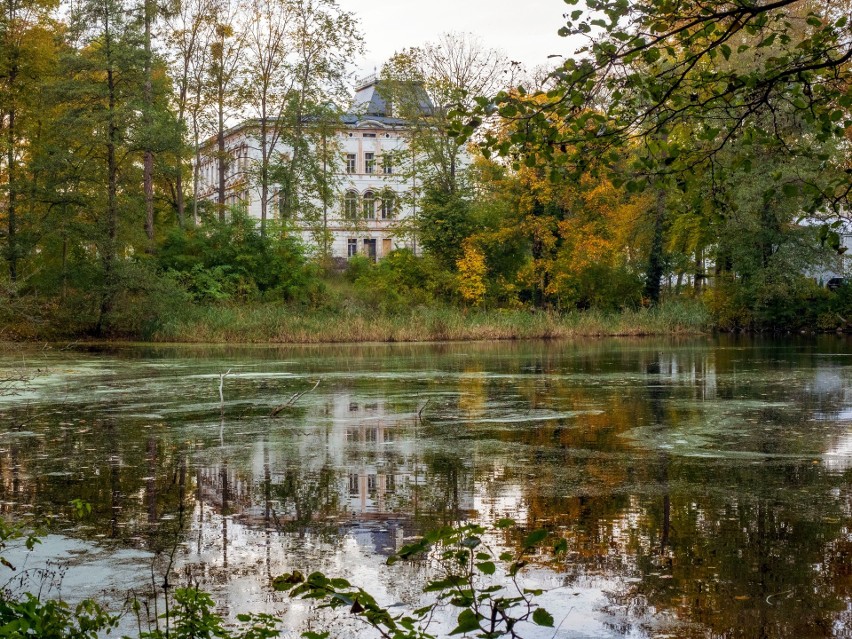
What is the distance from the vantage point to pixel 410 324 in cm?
4153

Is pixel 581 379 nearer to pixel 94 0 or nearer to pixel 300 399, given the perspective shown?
pixel 300 399

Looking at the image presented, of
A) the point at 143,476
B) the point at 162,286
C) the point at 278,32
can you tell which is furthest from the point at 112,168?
the point at 143,476

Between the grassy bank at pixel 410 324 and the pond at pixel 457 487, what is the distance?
56.6 ft

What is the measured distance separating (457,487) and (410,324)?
3186cm

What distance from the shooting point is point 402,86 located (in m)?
51.2

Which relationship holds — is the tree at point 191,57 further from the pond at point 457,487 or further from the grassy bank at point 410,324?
the pond at point 457,487

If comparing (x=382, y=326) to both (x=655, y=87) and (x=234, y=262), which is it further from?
(x=655, y=87)

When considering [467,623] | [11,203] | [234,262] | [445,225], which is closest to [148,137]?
[11,203]

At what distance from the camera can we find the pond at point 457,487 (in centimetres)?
632

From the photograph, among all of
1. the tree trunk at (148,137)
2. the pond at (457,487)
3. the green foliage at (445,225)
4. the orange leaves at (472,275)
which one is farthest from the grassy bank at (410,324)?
the pond at (457,487)

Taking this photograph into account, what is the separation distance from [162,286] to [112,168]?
4.66 m

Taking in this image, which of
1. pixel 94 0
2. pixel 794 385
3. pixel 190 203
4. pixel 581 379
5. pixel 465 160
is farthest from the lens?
pixel 465 160

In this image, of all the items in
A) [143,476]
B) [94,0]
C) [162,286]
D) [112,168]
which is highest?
[94,0]

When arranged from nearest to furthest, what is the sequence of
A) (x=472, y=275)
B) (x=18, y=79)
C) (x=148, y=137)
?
(x=148, y=137) → (x=18, y=79) → (x=472, y=275)
